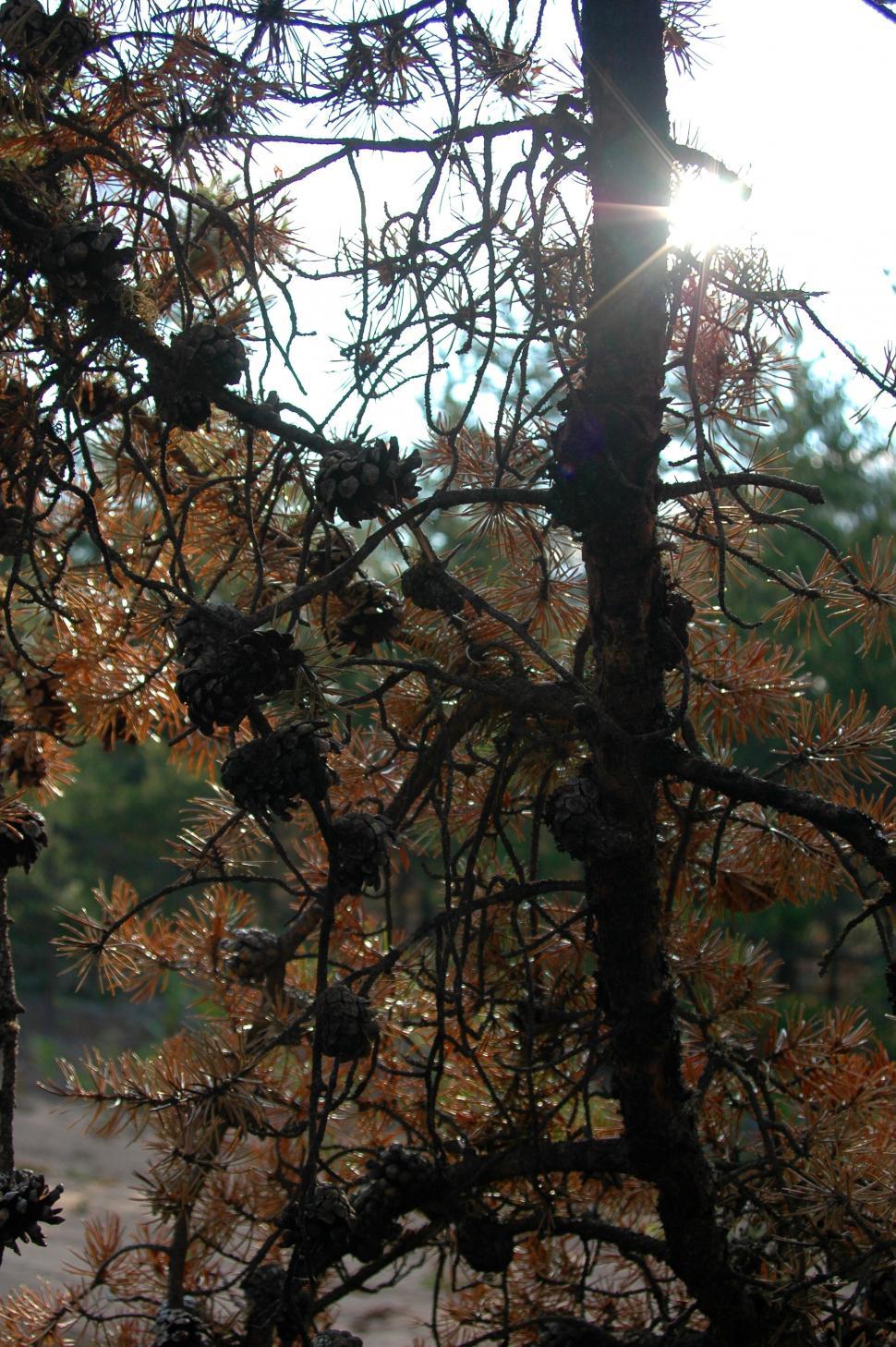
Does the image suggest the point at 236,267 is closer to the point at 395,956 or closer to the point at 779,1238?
the point at 395,956

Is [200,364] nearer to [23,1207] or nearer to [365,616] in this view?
[365,616]

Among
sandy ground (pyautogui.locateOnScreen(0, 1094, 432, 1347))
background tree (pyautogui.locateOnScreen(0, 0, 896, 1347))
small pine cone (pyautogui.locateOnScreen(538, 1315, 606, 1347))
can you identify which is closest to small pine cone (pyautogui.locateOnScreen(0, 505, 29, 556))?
background tree (pyautogui.locateOnScreen(0, 0, 896, 1347))

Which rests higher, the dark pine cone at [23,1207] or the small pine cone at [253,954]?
the small pine cone at [253,954]

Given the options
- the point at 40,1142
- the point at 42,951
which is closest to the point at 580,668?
the point at 40,1142

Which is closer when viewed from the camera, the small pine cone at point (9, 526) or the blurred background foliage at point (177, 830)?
the small pine cone at point (9, 526)

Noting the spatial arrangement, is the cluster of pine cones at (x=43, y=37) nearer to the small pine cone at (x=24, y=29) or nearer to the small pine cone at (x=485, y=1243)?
the small pine cone at (x=24, y=29)

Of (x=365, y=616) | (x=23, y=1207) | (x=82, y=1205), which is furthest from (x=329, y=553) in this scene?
(x=82, y=1205)

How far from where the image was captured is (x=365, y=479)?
47 centimetres

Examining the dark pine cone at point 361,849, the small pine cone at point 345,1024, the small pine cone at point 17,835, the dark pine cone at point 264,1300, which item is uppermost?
the dark pine cone at point 361,849

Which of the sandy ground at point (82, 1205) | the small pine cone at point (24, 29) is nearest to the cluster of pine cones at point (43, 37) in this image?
the small pine cone at point (24, 29)

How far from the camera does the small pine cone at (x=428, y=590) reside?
58cm

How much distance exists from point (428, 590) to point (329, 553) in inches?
2.4

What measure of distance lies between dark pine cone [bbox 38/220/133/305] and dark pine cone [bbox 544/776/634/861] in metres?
0.32

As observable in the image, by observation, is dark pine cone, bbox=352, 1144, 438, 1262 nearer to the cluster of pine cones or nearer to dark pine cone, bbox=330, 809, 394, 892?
dark pine cone, bbox=330, 809, 394, 892
